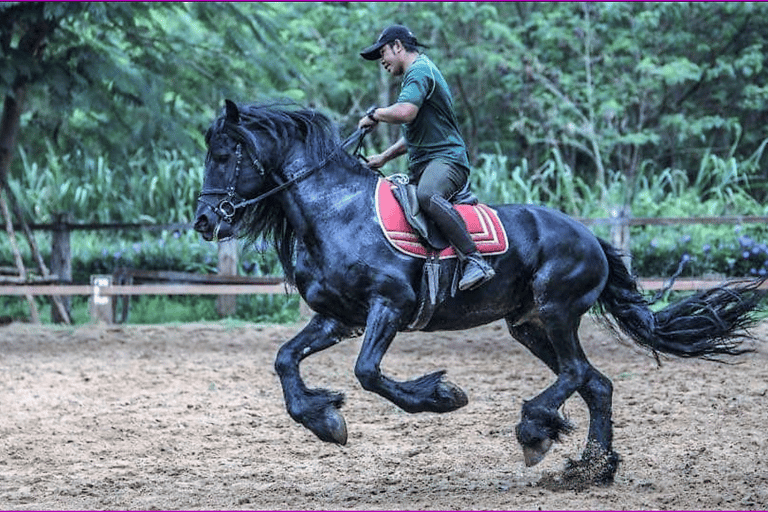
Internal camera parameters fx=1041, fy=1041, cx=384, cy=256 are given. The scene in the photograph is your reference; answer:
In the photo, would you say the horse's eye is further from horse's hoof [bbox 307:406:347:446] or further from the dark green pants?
horse's hoof [bbox 307:406:347:446]

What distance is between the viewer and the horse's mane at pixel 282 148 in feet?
17.8

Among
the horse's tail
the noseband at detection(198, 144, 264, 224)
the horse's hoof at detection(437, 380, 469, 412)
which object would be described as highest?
the noseband at detection(198, 144, 264, 224)

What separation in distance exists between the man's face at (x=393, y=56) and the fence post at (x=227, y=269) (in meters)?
7.26

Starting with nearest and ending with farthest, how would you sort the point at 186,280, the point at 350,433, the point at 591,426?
the point at 591,426, the point at 350,433, the point at 186,280

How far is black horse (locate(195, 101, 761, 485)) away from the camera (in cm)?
514

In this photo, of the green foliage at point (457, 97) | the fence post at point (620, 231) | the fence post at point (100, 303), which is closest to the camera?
the fence post at point (620, 231)

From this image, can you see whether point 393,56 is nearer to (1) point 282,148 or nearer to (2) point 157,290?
(1) point 282,148

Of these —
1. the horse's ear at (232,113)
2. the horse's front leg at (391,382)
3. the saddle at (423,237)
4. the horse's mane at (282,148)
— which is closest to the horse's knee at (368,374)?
the horse's front leg at (391,382)

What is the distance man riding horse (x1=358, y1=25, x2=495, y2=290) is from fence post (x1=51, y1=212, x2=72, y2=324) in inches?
320

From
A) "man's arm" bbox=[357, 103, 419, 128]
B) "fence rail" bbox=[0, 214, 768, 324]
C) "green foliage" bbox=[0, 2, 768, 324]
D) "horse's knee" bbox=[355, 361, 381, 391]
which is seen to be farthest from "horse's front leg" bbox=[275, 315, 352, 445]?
"green foliage" bbox=[0, 2, 768, 324]

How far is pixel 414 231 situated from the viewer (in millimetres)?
5332

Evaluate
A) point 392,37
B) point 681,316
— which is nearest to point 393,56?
point 392,37

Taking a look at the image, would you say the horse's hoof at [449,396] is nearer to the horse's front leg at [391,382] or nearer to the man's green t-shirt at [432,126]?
the horse's front leg at [391,382]

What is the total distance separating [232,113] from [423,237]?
1.16 m
